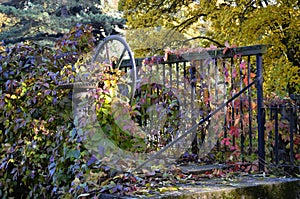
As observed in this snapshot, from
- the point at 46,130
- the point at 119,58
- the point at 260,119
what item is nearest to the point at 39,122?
the point at 46,130

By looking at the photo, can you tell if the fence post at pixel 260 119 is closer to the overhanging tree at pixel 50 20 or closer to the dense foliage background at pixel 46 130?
the dense foliage background at pixel 46 130

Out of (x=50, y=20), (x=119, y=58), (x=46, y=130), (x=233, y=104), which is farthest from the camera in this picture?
(x=50, y=20)

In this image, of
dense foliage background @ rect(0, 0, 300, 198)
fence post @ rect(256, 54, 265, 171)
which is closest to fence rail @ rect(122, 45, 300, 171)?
fence post @ rect(256, 54, 265, 171)

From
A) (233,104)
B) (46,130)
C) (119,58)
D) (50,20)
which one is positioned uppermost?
(50,20)

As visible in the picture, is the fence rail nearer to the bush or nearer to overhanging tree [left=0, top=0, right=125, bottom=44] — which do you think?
the bush

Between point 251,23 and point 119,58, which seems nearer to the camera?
point 119,58

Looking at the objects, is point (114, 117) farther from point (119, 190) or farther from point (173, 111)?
point (173, 111)

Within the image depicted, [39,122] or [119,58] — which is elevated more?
[119,58]

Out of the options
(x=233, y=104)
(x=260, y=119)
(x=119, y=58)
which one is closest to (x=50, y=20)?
(x=119, y=58)

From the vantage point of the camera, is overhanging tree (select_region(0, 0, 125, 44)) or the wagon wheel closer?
the wagon wheel

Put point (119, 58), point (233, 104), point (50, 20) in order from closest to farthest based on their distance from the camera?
point (119, 58) → point (233, 104) → point (50, 20)

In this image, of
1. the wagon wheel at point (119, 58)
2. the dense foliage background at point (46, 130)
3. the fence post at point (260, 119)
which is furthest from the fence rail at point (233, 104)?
the wagon wheel at point (119, 58)

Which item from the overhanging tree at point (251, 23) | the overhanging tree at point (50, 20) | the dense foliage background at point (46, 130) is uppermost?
the overhanging tree at point (50, 20)

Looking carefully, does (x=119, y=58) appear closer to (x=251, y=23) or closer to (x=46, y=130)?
(x=46, y=130)
